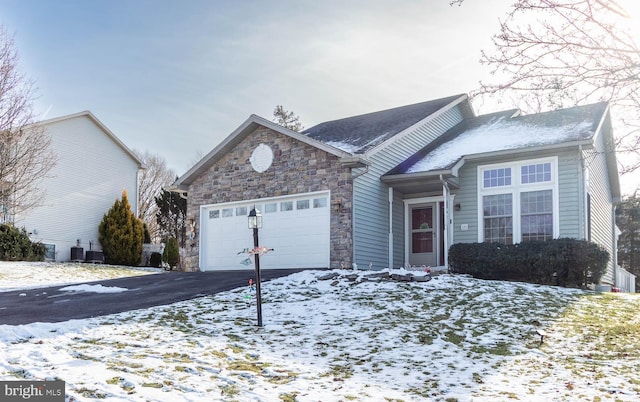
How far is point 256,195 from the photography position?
612 inches

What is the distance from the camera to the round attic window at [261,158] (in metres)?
15.4

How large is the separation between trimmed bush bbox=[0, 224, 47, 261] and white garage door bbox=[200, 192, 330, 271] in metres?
7.05

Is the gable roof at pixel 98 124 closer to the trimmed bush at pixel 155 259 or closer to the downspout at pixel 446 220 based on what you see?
the trimmed bush at pixel 155 259

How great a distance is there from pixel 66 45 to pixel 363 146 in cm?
818

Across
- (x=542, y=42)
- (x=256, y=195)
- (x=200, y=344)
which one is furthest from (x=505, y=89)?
(x=256, y=195)

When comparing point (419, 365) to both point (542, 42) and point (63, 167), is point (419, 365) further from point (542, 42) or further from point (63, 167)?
point (63, 167)

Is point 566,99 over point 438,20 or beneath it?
beneath

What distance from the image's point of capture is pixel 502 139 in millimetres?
15195

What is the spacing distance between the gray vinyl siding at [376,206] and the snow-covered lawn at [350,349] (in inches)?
129

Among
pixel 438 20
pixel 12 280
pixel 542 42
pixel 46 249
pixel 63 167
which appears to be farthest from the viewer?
pixel 63 167

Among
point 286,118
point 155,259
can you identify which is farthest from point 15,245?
point 286,118

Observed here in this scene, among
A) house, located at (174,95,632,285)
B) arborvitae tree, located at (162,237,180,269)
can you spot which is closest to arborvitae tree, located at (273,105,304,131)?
arborvitae tree, located at (162,237,180,269)

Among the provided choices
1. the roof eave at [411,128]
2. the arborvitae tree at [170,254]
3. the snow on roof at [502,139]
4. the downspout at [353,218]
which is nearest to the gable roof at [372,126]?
the roof eave at [411,128]

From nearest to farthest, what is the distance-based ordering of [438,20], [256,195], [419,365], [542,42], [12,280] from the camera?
[419,365], [542,42], [438,20], [12,280], [256,195]
